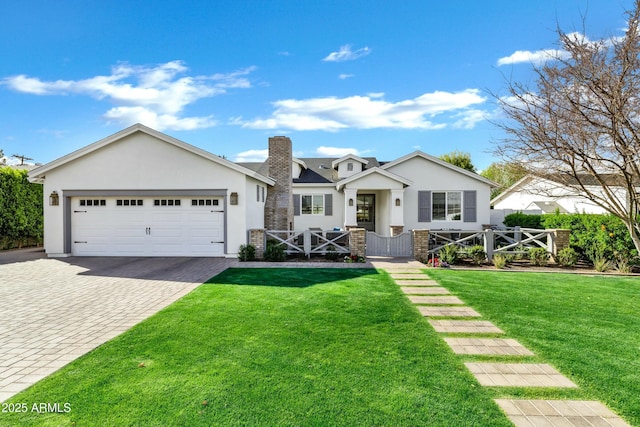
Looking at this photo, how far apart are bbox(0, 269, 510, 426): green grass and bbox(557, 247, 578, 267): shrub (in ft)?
28.4

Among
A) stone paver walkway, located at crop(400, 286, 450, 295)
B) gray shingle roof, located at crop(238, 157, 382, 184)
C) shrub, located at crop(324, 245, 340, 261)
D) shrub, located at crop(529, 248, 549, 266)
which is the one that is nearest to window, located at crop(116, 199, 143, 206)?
gray shingle roof, located at crop(238, 157, 382, 184)

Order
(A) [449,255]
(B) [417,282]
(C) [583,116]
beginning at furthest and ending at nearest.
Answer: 1. (A) [449,255]
2. (B) [417,282]
3. (C) [583,116]

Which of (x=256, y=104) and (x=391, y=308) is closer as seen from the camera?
(x=391, y=308)

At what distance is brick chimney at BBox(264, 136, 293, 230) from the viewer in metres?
15.6

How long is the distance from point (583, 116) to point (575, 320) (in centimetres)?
405

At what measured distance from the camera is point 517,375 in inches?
142

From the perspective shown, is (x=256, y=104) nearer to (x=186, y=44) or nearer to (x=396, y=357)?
(x=186, y=44)

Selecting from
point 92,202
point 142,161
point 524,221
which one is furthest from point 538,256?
point 92,202

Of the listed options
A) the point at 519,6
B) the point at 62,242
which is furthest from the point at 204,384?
the point at 62,242

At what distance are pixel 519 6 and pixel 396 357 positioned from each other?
10752mm

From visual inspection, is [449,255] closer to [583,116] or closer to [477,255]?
[477,255]

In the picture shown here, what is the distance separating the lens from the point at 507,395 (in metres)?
3.18

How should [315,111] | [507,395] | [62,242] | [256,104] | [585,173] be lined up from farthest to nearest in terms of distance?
[315,111] → [256,104] → [62,242] → [585,173] → [507,395]

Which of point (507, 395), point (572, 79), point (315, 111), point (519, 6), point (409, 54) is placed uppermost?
point (315, 111)
